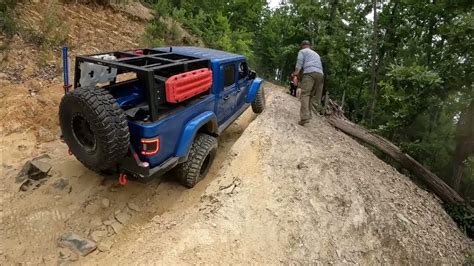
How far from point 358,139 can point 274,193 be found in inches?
189

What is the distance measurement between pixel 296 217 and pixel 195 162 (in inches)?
61.5

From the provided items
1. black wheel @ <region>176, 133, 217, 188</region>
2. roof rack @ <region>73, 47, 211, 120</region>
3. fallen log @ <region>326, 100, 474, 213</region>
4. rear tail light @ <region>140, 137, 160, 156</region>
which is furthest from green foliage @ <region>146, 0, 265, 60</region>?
rear tail light @ <region>140, 137, 160, 156</region>

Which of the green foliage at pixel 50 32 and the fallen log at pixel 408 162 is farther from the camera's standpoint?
the green foliage at pixel 50 32

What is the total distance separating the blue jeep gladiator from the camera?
154 inches

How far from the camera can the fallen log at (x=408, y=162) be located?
7984 millimetres

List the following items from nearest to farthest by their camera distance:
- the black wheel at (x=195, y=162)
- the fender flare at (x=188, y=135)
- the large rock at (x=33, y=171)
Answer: the fender flare at (x=188, y=135) → the black wheel at (x=195, y=162) → the large rock at (x=33, y=171)

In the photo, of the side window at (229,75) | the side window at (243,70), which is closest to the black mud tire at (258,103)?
the side window at (243,70)

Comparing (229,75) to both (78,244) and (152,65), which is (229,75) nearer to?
(152,65)

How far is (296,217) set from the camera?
4.62 meters

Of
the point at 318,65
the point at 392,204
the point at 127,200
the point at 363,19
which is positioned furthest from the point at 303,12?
the point at 127,200

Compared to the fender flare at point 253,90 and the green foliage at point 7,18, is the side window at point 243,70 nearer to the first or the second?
the fender flare at point 253,90

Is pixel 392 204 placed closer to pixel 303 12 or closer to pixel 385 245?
pixel 385 245

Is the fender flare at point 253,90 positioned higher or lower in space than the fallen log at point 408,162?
higher

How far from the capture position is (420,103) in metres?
9.73
